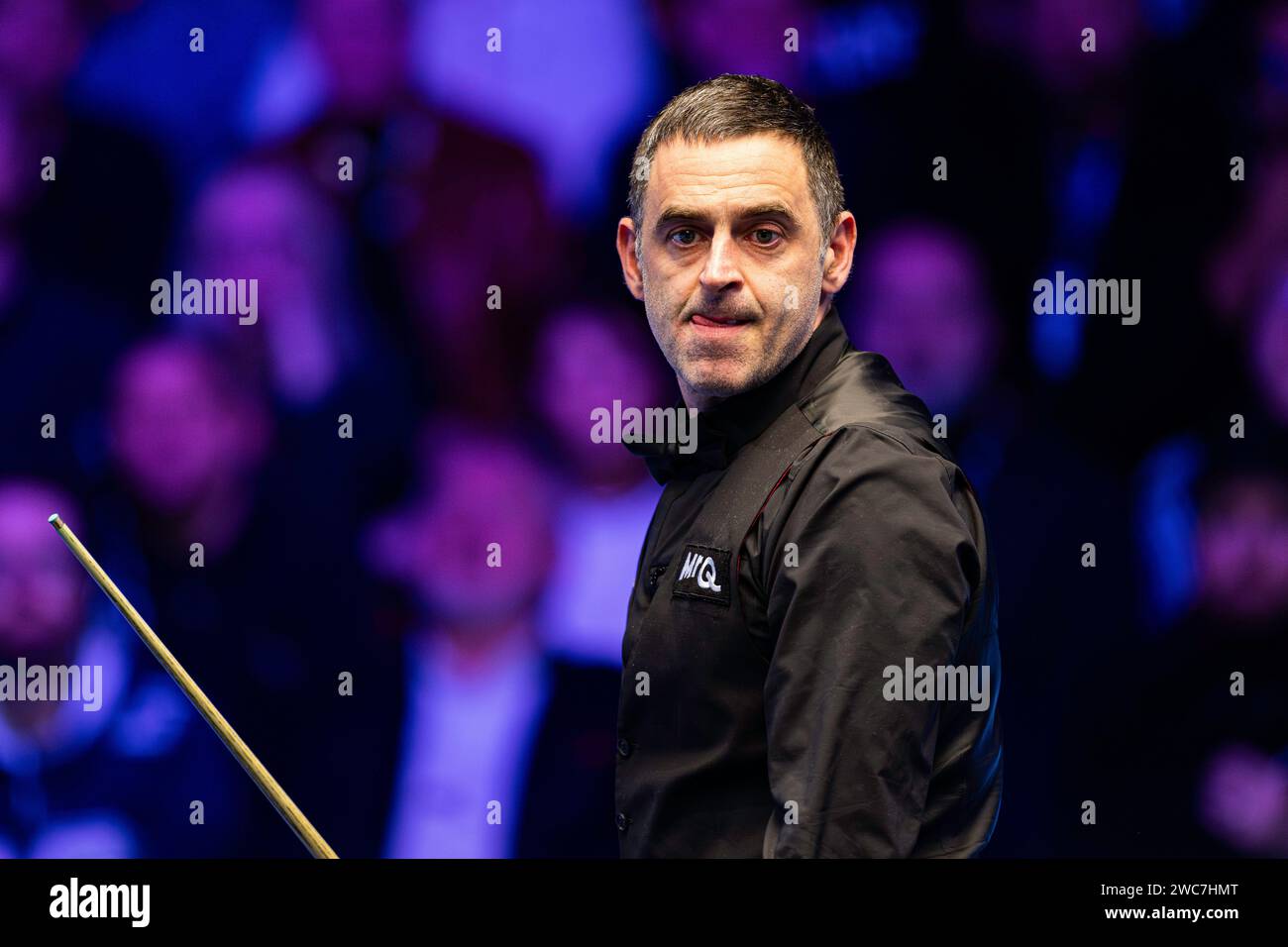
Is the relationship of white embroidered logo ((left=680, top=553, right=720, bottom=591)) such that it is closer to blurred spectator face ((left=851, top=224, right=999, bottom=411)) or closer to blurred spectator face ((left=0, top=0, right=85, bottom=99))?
blurred spectator face ((left=851, top=224, right=999, bottom=411))

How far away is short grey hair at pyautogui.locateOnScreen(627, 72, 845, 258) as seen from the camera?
2174mm

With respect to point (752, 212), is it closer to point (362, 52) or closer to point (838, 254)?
point (838, 254)

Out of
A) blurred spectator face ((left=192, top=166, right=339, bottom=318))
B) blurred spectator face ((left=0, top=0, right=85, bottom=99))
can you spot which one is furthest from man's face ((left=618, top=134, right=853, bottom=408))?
blurred spectator face ((left=0, top=0, right=85, bottom=99))

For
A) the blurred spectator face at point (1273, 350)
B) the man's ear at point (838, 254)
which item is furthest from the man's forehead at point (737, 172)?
the blurred spectator face at point (1273, 350)

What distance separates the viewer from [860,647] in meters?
1.76

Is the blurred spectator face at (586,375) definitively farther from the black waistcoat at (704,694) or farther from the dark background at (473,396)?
the black waistcoat at (704,694)

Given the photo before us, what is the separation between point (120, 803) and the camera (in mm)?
4469

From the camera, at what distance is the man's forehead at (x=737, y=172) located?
7.02 ft

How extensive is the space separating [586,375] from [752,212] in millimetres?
2308

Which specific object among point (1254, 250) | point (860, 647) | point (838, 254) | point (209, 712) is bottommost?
point (209, 712)

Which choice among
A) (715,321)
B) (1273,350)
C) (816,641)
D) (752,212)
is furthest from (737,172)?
(1273,350)

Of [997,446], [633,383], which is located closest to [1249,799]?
[997,446]

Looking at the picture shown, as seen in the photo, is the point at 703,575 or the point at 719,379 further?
the point at 719,379

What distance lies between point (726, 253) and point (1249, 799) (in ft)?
9.72
